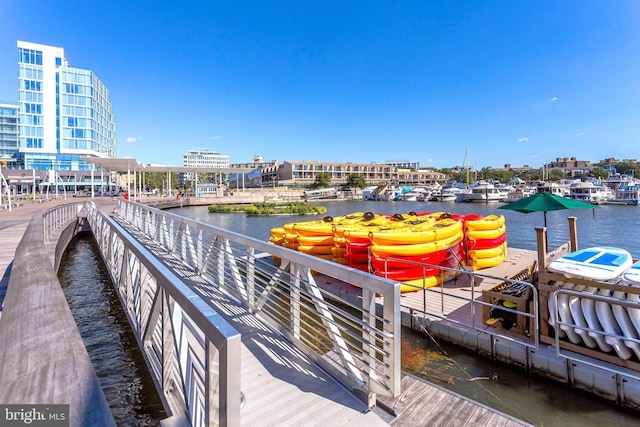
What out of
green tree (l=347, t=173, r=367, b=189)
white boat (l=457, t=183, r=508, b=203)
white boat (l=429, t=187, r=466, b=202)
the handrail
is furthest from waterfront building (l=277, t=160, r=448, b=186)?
the handrail

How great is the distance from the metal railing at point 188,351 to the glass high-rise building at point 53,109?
6748cm

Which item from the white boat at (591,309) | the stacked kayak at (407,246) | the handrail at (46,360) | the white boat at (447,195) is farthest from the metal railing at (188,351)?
the white boat at (447,195)

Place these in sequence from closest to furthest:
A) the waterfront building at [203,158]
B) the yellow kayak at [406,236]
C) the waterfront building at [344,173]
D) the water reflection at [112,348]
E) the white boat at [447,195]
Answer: the water reflection at [112,348], the yellow kayak at [406,236], the white boat at [447,195], the waterfront building at [344,173], the waterfront building at [203,158]

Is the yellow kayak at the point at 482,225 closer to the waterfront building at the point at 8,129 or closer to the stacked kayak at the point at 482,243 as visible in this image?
the stacked kayak at the point at 482,243

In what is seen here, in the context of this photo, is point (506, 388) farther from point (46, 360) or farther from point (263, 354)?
point (46, 360)

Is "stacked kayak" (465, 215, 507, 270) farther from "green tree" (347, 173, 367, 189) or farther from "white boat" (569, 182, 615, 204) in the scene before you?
"green tree" (347, 173, 367, 189)

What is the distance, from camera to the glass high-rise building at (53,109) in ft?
179

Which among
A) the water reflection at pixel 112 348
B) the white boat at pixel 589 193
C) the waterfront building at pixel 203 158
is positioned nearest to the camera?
the water reflection at pixel 112 348

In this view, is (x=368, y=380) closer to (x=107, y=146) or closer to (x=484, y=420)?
(x=484, y=420)

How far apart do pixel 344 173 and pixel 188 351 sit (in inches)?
3825

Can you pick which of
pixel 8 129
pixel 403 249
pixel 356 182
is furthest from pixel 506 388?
pixel 8 129

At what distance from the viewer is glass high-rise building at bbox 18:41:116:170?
54594 mm

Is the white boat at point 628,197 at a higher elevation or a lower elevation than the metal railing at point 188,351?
higher

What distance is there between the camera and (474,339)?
468 centimetres
